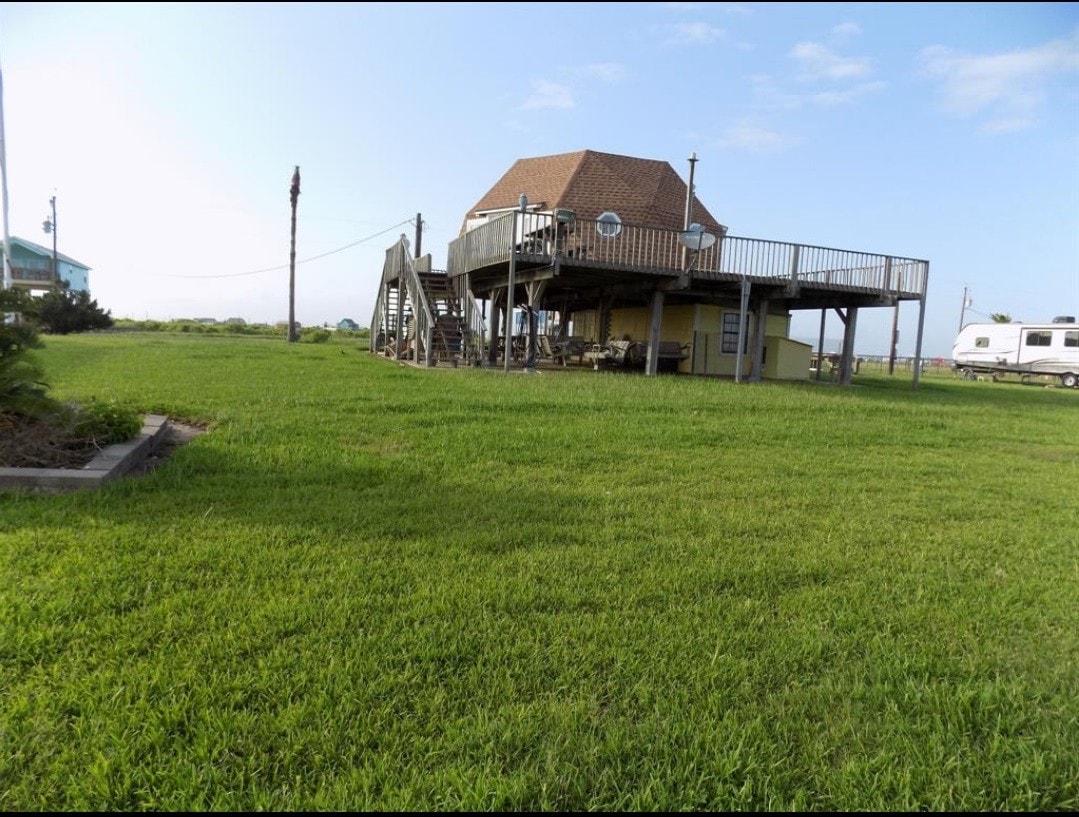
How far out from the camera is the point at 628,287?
17.5 meters

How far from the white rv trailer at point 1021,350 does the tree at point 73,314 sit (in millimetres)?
43739

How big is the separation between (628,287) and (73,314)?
107 feet

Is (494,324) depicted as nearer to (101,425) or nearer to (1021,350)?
(101,425)

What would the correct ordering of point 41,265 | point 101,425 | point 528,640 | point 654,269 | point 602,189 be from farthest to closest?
1. point 41,265
2. point 602,189
3. point 654,269
4. point 101,425
5. point 528,640

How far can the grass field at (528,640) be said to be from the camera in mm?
1982

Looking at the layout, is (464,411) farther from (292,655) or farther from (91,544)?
(292,655)

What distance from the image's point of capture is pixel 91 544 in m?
3.56

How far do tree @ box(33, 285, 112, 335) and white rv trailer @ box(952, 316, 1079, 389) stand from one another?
1722 inches

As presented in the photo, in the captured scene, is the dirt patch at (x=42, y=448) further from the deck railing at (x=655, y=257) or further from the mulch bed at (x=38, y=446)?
the deck railing at (x=655, y=257)

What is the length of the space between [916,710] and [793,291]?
15.3m

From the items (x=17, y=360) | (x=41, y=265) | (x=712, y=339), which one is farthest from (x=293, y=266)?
(x=41, y=265)

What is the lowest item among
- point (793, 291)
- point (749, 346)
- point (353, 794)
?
point (353, 794)

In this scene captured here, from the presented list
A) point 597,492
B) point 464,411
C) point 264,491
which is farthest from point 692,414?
point 264,491

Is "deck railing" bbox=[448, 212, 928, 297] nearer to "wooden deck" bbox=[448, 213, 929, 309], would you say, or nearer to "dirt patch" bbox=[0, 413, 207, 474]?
"wooden deck" bbox=[448, 213, 929, 309]
